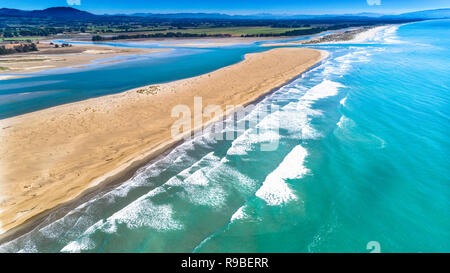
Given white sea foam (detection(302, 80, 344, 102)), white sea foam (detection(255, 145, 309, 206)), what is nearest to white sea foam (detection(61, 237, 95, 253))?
white sea foam (detection(255, 145, 309, 206))

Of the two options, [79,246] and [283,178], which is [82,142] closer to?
[79,246]

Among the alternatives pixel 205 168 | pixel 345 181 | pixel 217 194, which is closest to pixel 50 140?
pixel 205 168

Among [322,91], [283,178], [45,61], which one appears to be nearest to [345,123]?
[283,178]

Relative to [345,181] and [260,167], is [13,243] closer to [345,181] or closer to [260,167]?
[260,167]

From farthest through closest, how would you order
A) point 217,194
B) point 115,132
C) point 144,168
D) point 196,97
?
point 196,97 → point 115,132 → point 144,168 → point 217,194

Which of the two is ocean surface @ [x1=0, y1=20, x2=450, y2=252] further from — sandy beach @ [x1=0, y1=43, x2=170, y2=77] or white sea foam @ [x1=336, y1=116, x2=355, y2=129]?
sandy beach @ [x1=0, y1=43, x2=170, y2=77]

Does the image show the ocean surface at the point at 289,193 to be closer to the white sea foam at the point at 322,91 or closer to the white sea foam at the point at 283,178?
the white sea foam at the point at 283,178
